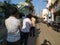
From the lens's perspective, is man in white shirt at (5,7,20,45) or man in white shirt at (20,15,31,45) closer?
man in white shirt at (5,7,20,45)

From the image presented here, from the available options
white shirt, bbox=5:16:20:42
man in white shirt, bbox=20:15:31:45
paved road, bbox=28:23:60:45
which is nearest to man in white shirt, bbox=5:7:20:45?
white shirt, bbox=5:16:20:42

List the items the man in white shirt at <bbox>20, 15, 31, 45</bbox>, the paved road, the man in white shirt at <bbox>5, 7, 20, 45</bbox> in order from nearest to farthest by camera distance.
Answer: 1. the man in white shirt at <bbox>5, 7, 20, 45</bbox>
2. the man in white shirt at <bbox>20, 15, 31, 45</bbox>
3. the paved road

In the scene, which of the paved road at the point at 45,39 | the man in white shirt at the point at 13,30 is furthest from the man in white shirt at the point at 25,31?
the man in white shirt at the point at 13,30

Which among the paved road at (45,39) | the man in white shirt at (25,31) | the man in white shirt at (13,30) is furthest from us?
the paved road at (45,39)

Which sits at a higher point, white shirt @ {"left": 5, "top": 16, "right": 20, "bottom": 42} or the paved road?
white shirt @ {"left": 5, "top": 16, "right": 20, "bottom": 42}

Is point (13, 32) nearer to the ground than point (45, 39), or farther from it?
farther from it

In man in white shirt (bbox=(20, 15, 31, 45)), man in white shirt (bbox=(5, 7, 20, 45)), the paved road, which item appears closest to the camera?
man in white shirt (bbox=(5, 7, 20, 45))

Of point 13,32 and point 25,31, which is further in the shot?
point 25,31

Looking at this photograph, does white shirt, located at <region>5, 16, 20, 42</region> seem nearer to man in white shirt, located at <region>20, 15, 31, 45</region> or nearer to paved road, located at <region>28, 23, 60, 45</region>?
man in white shirt, located at <region>20, 15, 31, 45</region>

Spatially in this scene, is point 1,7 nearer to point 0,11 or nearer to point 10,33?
point 0,11

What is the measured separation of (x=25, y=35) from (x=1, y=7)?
17.3 meters

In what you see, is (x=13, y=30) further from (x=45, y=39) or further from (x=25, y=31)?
(x=45, y=39)

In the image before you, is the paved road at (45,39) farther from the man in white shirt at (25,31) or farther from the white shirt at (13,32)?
the white shirt at (13,32)

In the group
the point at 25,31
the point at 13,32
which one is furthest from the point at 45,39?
the point at 13,32
